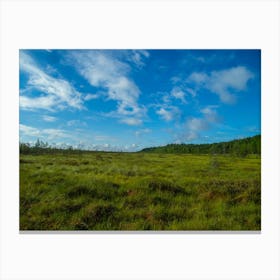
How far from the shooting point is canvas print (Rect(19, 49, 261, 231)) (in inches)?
136

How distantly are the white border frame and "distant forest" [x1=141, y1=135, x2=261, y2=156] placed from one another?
Answer: 0.65 feet

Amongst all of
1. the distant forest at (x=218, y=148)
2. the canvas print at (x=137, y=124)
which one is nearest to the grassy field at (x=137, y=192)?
the canvas print at (x=137, y=124)

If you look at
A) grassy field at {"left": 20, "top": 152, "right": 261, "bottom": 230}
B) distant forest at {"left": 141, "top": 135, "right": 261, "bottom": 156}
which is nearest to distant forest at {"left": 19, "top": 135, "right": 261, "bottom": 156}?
distant forest at {"left": 141, "top": 135, "right": 261, "bottom": 156}

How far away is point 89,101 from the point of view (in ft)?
12.1

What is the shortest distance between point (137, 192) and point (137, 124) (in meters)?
1.10

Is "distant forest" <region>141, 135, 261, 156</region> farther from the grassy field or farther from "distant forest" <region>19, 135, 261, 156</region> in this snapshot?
the grassy field
